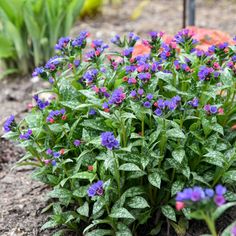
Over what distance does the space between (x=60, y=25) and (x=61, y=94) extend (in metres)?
1.93

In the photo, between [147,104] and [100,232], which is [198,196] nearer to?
[147,104]

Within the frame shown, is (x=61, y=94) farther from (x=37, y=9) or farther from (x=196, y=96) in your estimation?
(x=37, y=9)

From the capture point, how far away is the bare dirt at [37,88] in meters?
2.74

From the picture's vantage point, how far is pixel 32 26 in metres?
4.18

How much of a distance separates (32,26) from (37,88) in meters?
0.53

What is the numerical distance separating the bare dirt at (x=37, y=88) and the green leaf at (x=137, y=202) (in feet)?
1.13

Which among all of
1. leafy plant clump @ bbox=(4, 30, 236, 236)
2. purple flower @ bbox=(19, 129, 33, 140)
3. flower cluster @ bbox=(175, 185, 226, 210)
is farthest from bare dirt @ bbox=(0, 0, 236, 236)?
flower cluster @ bbox=(175, 185, 226, 210)

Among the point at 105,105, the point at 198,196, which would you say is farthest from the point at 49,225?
the point at 198,196

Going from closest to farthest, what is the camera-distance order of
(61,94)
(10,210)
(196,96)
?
(196,96)
(61,94)
(10,210)

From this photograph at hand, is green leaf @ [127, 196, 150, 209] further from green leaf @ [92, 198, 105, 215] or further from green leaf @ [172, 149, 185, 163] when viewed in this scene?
green leaf @ [172, 149, 185, 163]

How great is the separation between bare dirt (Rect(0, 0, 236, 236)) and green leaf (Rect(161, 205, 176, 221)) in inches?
7.4

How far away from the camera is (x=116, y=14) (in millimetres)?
6332

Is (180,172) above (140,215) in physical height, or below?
above

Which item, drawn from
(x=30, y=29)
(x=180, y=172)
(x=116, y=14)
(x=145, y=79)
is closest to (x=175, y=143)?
(x=180, y=172)
